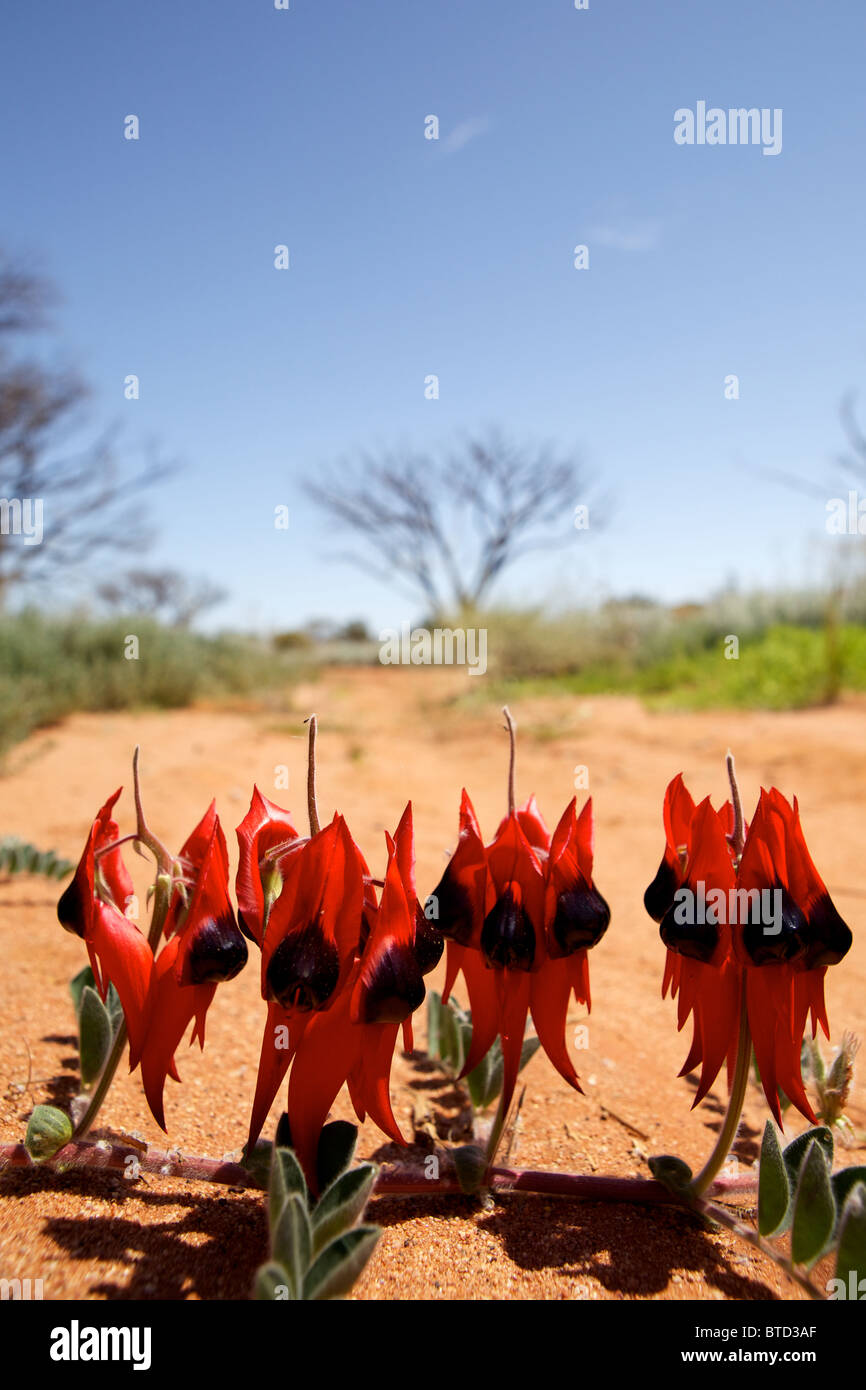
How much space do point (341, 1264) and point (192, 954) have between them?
12.1 inches

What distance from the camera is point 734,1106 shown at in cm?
100

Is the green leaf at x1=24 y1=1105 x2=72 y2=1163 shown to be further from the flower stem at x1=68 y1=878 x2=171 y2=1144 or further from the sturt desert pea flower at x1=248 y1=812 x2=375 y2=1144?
the sturt desert pea flower at x1=248 y1=812 x2=375 y2=1144

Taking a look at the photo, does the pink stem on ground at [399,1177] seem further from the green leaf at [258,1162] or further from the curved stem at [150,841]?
the curved stem at [150,841]

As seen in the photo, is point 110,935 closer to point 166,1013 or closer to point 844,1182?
point 166,1013

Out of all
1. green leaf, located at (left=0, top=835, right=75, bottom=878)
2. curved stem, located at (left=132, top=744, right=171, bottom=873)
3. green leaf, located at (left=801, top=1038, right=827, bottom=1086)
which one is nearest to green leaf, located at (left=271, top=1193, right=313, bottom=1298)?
curved stem, located at (left=132, top=744, right=171, bottom=873)

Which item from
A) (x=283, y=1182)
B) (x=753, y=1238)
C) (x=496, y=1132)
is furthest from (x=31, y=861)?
(x=753, y=1238)

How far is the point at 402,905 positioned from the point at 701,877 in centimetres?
29

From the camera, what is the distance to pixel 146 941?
1025 millimetres

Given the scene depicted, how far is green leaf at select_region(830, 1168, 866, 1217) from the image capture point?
0.94 m

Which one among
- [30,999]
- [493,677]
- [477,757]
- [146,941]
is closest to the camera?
[146,941]

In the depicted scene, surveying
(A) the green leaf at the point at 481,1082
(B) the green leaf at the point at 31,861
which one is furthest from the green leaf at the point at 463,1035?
(B) the green leaf at the point at 31,861

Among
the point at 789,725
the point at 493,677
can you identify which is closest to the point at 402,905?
the point at 789,725

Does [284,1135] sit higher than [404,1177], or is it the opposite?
[284,1135]
